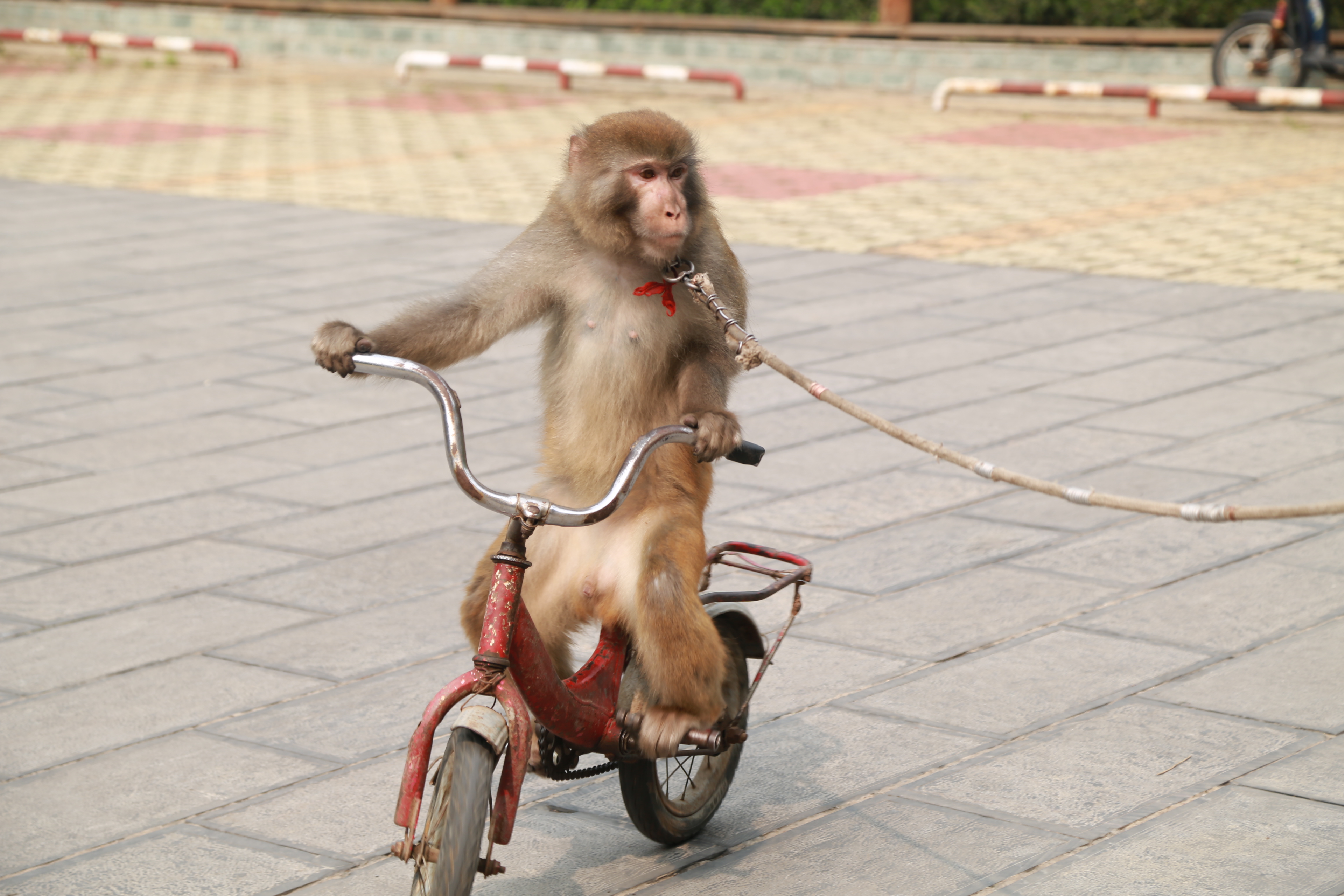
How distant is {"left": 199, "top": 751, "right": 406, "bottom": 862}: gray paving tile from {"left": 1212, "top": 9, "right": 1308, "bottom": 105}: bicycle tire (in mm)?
14865

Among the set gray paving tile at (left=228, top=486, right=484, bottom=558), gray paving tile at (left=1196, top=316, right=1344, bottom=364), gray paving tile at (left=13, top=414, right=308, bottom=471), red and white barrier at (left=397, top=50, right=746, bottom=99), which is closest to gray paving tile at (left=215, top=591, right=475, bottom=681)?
gray paving tile at (left=228, top=486, right=484, bottom=558)

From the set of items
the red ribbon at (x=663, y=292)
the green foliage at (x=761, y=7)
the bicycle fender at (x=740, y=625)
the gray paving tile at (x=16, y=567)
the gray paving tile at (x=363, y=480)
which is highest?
the green foliage at (x=761, y=7)

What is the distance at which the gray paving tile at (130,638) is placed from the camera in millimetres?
4535

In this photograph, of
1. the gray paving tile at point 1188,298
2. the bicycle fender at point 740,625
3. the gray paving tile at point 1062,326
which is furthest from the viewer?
the gray paving tile at point 1188,298

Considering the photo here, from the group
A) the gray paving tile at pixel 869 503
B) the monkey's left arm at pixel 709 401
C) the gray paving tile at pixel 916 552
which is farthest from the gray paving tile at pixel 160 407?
the monkey's left arm at pixel 709 401

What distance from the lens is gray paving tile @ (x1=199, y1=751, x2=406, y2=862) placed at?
3592 mm

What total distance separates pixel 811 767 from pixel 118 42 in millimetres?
21557

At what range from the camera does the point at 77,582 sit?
5.22m

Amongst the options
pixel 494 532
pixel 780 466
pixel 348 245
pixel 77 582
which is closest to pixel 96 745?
pixel 77 582

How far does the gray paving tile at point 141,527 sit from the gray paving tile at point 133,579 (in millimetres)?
100

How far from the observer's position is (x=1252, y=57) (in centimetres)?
1703

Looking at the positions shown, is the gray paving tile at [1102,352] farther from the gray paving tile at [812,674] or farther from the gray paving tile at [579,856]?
the gray paving tile at [579,856]

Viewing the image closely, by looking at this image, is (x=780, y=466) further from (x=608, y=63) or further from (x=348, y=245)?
(x=608, y=63)

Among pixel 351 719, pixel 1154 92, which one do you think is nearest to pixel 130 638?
pixel 351 719
